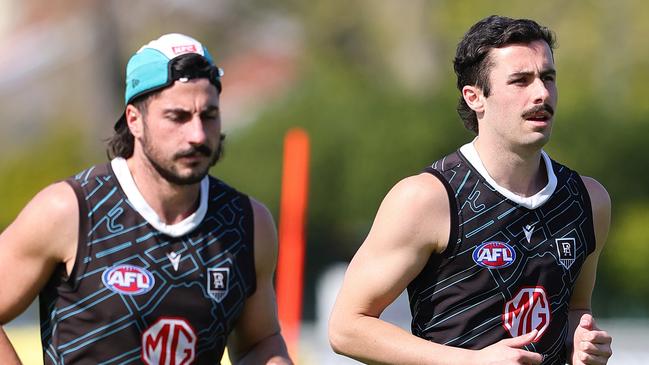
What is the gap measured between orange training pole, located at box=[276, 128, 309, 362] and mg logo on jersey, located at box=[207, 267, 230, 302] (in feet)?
15.9

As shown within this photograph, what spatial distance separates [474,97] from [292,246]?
23.4 ft

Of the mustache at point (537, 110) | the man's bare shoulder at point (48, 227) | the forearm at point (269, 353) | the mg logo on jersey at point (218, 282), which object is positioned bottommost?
the forearm at point (269, 353)

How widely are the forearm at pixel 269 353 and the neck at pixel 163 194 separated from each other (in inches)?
24.3

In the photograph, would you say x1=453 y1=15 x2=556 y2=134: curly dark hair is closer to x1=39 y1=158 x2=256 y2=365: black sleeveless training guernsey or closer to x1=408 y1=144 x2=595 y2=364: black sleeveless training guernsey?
x1=408 y1=144 x2=595 y2=364: black sleeveless training guernsey

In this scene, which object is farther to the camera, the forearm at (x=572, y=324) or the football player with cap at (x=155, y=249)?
the forearm at (x=572, y=324)

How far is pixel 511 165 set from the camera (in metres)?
5.27

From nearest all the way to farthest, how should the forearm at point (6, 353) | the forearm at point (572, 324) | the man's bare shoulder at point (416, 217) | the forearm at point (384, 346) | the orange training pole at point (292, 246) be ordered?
the forearm at point (384, 346) < the man's bare shoulder at point (416, 217) < the forearm at point (6, 353) < the forearm at point (572, 324) < the orange training pole at point (292, 246)

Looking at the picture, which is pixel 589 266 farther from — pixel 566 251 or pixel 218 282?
pixel 218 282

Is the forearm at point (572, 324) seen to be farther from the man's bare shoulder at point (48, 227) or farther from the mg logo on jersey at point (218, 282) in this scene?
the man's bare shoulder at point (48, 227)

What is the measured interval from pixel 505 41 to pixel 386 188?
10.6 metres

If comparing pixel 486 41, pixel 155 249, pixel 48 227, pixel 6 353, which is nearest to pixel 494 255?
pixel 486 41

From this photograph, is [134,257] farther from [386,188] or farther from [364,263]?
[386,188]

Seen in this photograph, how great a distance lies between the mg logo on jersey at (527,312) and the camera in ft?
16.9

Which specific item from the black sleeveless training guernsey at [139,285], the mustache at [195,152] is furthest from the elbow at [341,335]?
the mustache at [195,152]
